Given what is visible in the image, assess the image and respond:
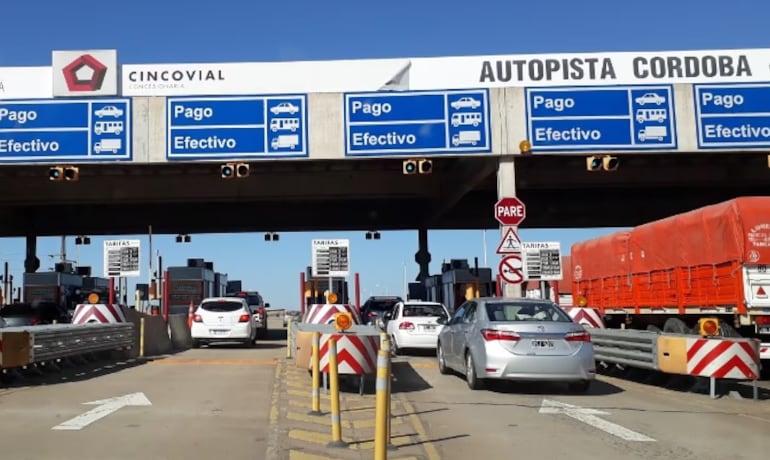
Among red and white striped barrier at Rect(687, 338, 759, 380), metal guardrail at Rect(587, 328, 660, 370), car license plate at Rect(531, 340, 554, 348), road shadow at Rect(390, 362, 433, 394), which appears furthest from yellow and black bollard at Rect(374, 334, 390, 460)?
metal guardrail at Rect(587, 328, 660, 370)

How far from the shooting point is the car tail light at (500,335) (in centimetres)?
1124

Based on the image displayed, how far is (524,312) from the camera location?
12195 mm

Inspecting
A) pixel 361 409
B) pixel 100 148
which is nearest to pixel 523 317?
pixel 361 409

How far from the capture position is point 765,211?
545 inches

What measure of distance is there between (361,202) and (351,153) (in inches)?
548

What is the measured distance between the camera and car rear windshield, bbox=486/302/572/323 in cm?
1207

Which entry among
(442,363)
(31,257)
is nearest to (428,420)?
(442,363)

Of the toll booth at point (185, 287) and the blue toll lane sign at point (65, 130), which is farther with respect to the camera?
the toll booth at point (185, 287)

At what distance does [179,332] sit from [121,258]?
10.2 ft

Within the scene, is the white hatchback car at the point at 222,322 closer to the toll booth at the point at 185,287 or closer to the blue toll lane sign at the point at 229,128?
the blue toll lane sign at the point at 229,128

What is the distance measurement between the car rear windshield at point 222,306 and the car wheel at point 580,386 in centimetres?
1227

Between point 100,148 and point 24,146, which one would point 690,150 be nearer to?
point 100,148

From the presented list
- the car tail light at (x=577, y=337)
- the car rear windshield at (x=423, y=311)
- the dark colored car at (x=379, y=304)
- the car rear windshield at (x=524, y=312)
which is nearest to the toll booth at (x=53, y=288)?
the dark colored car at (x=379, y=304)

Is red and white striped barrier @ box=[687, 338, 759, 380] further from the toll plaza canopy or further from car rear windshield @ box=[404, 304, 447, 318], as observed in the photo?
the toll plaza canopy
